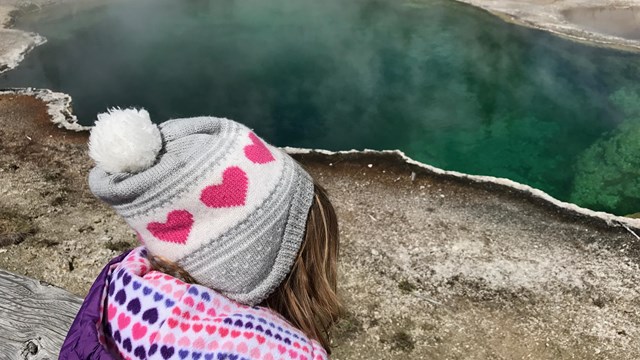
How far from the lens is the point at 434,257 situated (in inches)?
281

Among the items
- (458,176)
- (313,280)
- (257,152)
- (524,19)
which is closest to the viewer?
(257,152)

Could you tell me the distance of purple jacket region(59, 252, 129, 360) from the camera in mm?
1428

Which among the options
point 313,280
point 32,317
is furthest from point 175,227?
point 32,317

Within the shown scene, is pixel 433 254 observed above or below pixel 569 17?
below

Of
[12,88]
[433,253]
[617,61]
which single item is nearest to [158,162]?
[433,253]

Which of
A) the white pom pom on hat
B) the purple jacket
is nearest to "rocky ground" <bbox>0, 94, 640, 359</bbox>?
the purple jacket

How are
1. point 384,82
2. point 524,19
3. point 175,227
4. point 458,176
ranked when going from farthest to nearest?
1. point 524,19
2. point 384,82
3. point 458,176
4. point 175,227

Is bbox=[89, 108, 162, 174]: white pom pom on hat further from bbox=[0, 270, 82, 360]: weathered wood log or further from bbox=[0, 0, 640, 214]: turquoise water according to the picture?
bbox=[0, 0, 640, 214]: turquoise water

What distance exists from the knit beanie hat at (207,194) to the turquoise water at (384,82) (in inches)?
381

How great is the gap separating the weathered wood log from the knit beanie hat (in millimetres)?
665

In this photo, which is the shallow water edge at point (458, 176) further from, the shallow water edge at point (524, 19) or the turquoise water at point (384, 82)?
the shallow water edge at point (524, 19)

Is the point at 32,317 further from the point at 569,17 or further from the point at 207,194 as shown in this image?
the point at 569,17

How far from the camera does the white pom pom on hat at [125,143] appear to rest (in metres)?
1.38

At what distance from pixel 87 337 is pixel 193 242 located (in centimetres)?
38
